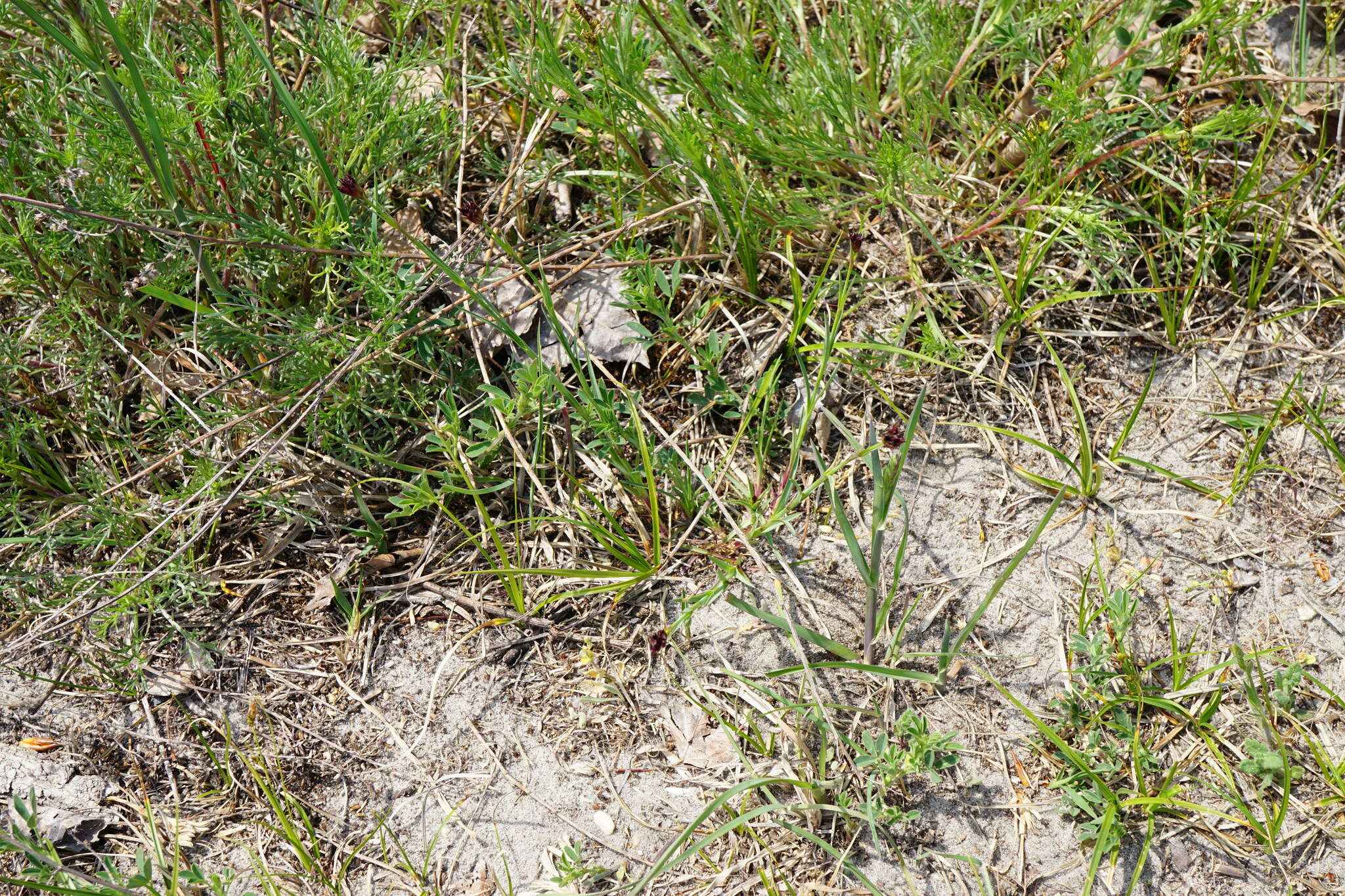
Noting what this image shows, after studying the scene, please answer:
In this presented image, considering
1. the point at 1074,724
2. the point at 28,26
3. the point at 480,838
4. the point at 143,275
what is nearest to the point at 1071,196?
the point at 1074,724

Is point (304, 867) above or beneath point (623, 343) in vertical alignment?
beneath

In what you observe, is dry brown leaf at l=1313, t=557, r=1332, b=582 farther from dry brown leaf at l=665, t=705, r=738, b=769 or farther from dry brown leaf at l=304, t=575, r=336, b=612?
dry brown leaf at l=304, t=575, r=336, b=612

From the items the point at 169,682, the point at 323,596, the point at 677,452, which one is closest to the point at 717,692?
the point at 677,452

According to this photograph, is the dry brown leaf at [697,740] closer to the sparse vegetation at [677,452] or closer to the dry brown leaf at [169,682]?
the sparse vegetation at [677,452]

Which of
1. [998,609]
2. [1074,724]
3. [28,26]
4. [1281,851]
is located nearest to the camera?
[1281,851]

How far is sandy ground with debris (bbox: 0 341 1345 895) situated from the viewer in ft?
6.54

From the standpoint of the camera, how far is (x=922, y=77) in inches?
95.3

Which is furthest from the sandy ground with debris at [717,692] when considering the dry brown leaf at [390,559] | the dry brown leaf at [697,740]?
the dry brown leaf at [390,559]

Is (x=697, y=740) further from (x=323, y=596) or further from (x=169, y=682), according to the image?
(x=169, y=682)

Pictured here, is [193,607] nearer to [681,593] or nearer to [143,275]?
[143,275]

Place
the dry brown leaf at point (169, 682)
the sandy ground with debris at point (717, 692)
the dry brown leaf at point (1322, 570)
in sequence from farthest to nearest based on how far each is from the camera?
the dry brown leaf at point (169, 682) → the dry brown leaf at point (1322, 570) → the sandy ground with debris at point (717, 692)

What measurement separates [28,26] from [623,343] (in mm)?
1731

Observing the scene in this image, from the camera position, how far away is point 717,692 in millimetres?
2135

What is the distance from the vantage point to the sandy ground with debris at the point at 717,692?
1993 millimetres
